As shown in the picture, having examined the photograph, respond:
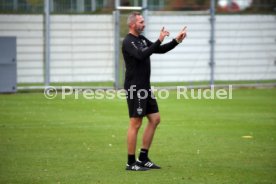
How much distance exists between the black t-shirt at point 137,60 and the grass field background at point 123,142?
1.23 metres

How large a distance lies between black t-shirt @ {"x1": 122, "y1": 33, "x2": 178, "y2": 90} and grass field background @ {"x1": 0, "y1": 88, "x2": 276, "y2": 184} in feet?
4.03

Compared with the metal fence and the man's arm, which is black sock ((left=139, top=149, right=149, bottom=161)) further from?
the metal fence

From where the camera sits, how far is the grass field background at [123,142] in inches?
393

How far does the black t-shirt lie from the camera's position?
34.1ft

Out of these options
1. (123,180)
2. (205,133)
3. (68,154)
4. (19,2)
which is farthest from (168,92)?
(123,180)

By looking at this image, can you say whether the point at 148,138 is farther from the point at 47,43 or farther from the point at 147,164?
the point at 47,43

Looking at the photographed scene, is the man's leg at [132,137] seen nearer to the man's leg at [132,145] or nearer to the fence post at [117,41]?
the man's leg at [132,145]

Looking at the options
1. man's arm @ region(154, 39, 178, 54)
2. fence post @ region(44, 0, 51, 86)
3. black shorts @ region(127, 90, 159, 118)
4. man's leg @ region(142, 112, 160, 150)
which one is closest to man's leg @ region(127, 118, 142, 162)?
black shorts @ region(127, 90, 159, 118)

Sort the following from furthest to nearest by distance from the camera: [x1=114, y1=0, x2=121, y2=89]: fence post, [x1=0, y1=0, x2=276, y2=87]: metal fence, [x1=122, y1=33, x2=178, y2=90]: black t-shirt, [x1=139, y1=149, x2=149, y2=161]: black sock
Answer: [x1=114, y1=0, x2=121, y2=89]: fence post → [x1=0, y1=0, x2=276, y2=87]: metal fence → [x1=139, y1=149, x2=149, y2=161]: black sock → [x1=122, y1=33, x2=178, y2=90]: black t-shirt

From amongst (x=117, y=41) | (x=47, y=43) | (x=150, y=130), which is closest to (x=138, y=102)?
(x=150, y=130)

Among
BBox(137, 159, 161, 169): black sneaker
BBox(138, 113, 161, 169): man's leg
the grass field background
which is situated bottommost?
the grass field background

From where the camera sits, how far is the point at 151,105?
35.1 ft

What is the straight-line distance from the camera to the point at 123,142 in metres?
13.1

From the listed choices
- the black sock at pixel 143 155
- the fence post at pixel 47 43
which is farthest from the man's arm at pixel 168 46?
the fence post at pixel 47 43
